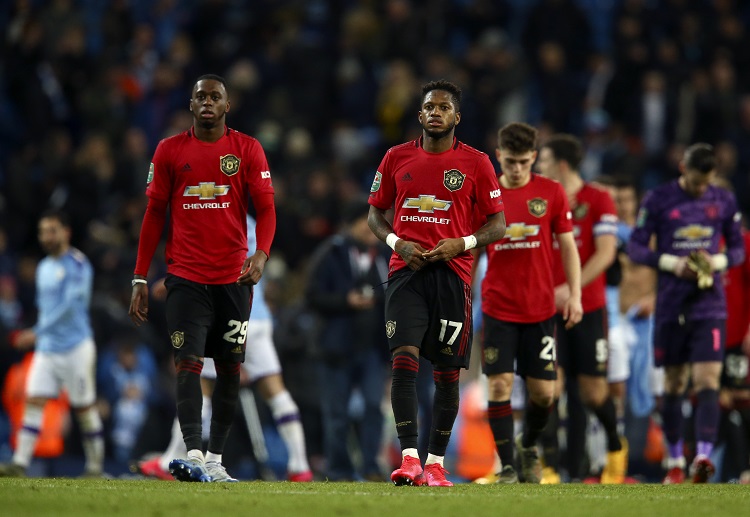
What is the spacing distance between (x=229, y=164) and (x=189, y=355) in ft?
4.37

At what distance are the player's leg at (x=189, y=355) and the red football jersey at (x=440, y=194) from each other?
1.35 m

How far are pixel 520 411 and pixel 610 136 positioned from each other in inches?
335

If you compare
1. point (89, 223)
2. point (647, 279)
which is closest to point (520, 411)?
point (647, 279)

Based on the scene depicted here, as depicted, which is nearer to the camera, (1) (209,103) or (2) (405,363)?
(2) (405,363)

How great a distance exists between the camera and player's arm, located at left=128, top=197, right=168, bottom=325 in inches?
348

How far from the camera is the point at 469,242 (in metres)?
8.33

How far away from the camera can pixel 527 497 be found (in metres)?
7.51

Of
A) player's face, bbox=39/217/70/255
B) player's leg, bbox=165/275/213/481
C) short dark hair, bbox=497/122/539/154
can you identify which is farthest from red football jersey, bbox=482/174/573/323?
player's face, bbox=39/217/70/255

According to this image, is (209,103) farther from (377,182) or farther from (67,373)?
(67,373)

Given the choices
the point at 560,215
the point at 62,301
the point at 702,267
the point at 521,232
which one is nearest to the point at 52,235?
the point at 62,301

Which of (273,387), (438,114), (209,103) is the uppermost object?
(209,103)

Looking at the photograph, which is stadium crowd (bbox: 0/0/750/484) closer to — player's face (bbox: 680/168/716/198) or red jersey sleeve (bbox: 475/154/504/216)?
player's face (bbox: 680/168/716/198)

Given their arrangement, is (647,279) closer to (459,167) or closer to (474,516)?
(459,167)

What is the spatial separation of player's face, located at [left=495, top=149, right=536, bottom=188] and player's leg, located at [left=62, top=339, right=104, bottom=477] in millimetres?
5197
